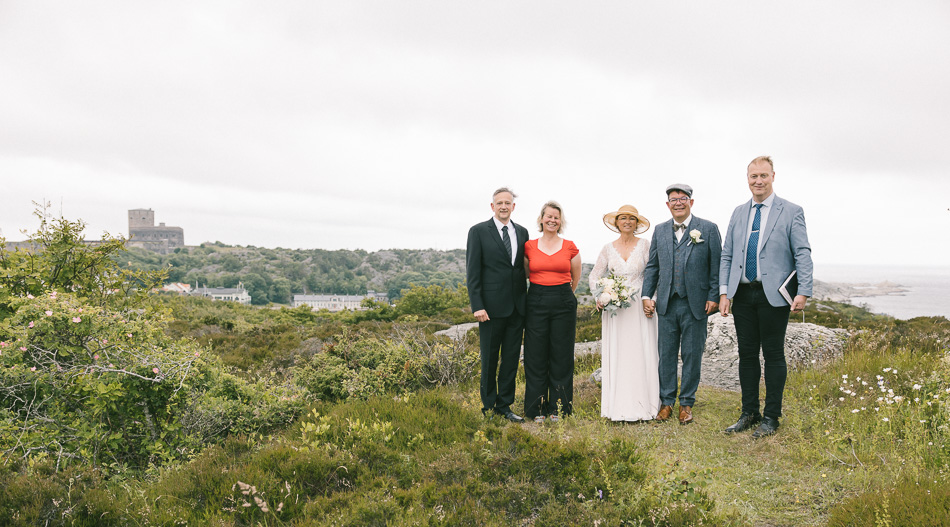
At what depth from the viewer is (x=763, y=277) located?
4.62 m

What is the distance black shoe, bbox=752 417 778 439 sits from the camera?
4711 mm

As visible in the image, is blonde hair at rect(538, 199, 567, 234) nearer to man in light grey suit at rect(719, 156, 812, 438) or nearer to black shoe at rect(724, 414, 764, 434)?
man in light grey suit at rect(719, 156, 812, 438)

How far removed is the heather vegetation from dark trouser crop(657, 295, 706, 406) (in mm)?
384

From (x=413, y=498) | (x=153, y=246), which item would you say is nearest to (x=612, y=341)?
(x=413, y=498)

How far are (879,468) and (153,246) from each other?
15816 cm

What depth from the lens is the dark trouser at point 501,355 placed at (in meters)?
5.46

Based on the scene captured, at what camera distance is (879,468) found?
3781 millimetres

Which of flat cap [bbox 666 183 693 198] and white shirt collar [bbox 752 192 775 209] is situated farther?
flat cap [bbox 666 183 693 198]

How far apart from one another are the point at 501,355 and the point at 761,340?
8.45ft

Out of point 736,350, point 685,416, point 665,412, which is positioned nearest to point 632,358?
point 665,412

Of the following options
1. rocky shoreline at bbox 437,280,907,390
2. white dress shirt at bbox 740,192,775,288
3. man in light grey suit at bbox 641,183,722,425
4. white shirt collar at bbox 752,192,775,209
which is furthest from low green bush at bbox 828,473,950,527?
rocky shoreline at bbox 437,280,907,390

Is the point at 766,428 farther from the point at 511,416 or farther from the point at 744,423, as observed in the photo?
the point at 511,416

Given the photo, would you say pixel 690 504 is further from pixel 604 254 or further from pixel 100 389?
pixel 100 389

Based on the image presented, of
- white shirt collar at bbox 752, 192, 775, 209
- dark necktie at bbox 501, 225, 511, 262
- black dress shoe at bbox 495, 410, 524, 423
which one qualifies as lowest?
black dress shoe at bbox 495, 410, 524, 423
